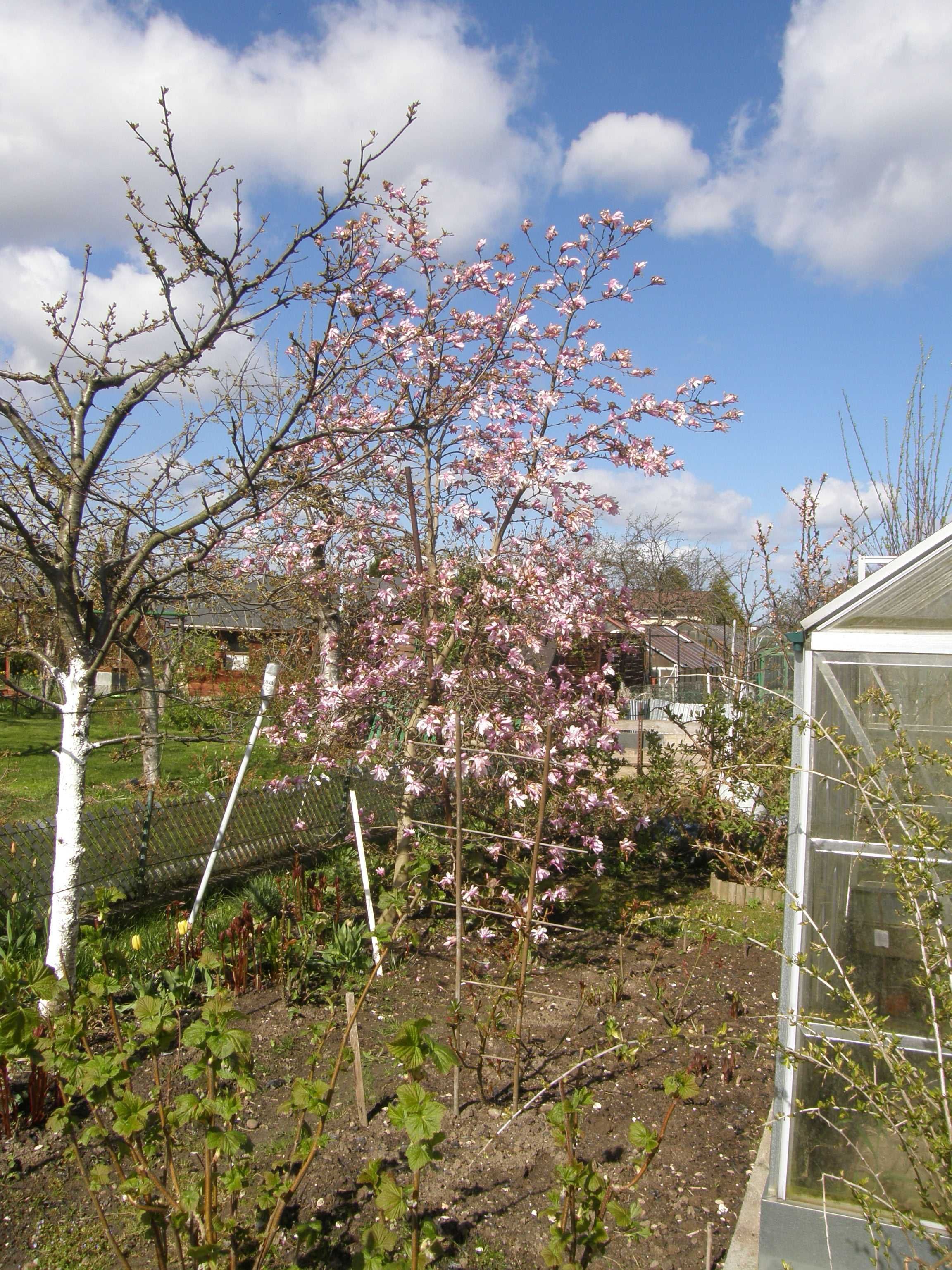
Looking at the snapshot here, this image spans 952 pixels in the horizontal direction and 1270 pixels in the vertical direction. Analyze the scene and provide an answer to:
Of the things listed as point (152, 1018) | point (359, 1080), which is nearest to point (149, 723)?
point (359, 1080)

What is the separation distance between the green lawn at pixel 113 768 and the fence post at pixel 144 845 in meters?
0.76

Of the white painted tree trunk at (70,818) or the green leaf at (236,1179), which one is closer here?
the green leaf at (236,1179)

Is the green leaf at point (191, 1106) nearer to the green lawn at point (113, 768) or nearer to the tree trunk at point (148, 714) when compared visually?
the green lawn at point (113, 768)

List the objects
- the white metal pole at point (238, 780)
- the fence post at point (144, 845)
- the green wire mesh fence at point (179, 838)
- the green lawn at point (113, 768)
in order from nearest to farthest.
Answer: the white metal pole at point (238, 780) → the green wire mesh fence at point (179, 838) → the fence post at point (144, 845) → the green lawn at point (113, 768)

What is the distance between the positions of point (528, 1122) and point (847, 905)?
1693 millimetres

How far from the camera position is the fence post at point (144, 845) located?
20.7 feet

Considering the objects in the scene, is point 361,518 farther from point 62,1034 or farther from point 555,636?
point 62,1034

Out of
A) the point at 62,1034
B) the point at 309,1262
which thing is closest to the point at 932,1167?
the point at 309,1262

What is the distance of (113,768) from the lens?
11.8m

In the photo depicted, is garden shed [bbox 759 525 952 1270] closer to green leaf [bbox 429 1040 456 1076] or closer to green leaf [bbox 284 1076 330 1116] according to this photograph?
green leaf [bbox 429 1040 456 1076]

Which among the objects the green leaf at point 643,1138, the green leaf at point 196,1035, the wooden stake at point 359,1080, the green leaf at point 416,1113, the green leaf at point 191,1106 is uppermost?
the green leaf at point 196,1035

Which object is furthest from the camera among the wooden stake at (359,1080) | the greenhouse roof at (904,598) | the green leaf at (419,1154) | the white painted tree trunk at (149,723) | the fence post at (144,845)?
the white painted tree trunk at (149,723)

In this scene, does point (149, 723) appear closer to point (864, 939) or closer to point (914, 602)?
point (864, 939)

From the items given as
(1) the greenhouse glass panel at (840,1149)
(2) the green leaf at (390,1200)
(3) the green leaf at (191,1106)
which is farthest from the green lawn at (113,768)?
(2) the green leaf at (390,1200)
